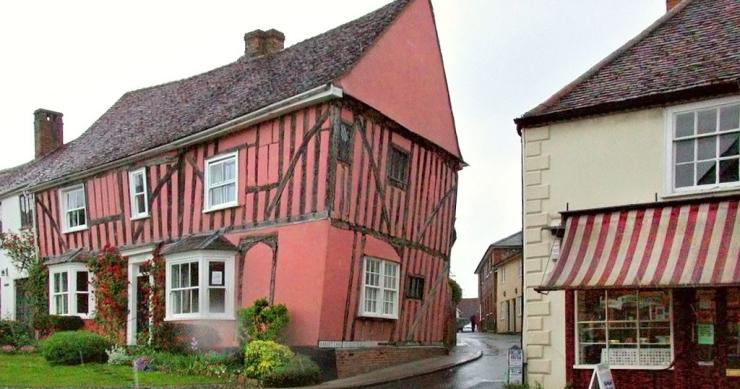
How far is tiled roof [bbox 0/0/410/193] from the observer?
70.2ft

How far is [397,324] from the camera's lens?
2167cm

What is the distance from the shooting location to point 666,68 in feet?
49.9

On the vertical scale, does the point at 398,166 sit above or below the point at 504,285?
above

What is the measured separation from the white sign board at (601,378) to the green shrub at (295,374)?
702 cm

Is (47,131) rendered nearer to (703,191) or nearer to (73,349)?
(73,349)

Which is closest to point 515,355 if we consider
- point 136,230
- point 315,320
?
point 315,320

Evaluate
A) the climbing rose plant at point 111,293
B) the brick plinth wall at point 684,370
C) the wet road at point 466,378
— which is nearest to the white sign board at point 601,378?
the brick plinth wall at point 684,370

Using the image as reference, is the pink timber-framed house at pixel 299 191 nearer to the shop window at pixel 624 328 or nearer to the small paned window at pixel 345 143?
the small paned window at pixel 345 143

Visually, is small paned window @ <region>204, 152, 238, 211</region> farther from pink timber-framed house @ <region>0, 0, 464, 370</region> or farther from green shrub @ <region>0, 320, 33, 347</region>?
green shrub @ <region>0, 320, 33, 347</region>

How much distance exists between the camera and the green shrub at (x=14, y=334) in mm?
25406

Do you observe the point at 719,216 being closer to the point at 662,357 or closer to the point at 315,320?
the point at 662,357

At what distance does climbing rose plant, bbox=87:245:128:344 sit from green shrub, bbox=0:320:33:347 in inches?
104

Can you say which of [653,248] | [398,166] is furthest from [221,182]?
[653,248]

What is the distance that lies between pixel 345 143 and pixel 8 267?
17.6 metres
